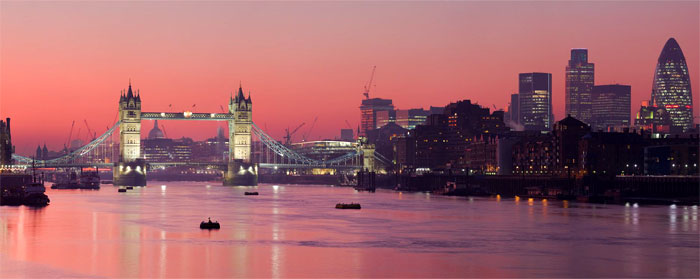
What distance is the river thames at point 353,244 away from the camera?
5659 cm

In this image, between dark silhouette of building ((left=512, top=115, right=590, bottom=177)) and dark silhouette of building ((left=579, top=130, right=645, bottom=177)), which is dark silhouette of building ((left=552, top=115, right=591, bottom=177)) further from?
dark silhouette of building ((left=579, top=130, right=645, bottom=177))

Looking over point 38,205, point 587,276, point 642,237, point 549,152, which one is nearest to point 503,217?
point 642,237

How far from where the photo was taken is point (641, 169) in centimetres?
17350

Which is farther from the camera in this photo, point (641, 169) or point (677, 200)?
point (641, 169)

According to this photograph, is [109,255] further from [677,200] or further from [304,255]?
[677,200]

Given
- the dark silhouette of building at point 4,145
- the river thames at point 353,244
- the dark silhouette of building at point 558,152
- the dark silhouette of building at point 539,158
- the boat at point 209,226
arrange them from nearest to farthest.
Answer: the river thames at point 353,244 < the boat at point 209,226 < the dark silhouette of building at point 558,152 < the dark silhouette of building at point 4,145 < the dark silhouette of building at point 539,158

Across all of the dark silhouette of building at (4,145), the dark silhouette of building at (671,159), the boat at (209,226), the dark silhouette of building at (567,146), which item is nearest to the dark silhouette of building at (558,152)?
the dark silhouette of building at (567,146)

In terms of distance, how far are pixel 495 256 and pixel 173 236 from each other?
2650 centimetres

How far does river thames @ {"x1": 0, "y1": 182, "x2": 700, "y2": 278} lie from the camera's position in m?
56.6

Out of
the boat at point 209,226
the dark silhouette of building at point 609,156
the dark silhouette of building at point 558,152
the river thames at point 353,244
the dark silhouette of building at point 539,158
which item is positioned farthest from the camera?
the dark silhouette of building at point 539,158

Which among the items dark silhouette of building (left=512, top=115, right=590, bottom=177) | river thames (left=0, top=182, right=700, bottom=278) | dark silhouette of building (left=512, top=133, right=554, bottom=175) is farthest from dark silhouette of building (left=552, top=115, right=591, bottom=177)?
river thames (left=0, top=182, right=700, bottom=278)

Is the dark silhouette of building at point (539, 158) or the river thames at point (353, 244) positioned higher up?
the dark silhouette of building at point (539, 158)

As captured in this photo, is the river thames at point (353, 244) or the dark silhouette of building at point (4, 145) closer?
the river thames at point (353, 244)

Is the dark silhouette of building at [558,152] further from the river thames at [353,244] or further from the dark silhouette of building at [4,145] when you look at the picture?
the dark silhouette of building at [4,145]
